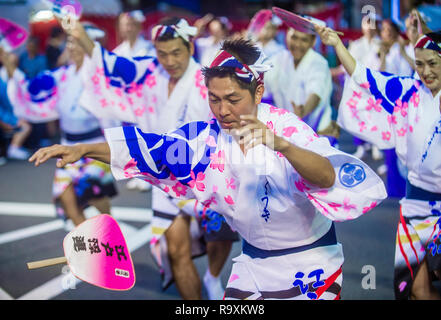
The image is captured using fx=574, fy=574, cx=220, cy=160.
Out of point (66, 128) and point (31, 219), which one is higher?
point (66, 128)

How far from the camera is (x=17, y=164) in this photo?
828cm

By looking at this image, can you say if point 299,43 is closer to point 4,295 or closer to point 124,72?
point 124,72

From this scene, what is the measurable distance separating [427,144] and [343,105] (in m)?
0.49

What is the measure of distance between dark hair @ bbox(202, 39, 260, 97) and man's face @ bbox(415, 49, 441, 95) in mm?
881

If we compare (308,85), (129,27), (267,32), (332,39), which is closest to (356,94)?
(332,39)

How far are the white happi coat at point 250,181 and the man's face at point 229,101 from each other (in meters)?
0.11

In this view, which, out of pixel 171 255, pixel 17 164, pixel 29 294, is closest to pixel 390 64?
pixel 171 255

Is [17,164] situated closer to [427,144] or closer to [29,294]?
[29,294]

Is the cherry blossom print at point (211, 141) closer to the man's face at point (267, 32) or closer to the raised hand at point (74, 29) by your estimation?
the raised hand at point (74, 29)

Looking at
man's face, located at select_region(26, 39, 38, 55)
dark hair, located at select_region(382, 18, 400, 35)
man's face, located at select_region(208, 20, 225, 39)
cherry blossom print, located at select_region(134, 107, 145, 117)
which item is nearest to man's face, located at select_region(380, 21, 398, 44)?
dark hair, located at select_region(382, 18, 400, 35)

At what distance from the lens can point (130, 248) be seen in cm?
445

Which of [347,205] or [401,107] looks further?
[401,107]

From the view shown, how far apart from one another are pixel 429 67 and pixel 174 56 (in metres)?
1.38

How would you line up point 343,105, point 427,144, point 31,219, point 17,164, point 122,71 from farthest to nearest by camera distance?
point 17,164
point 31,219
point 122,71
point 343,105
point 427,144
